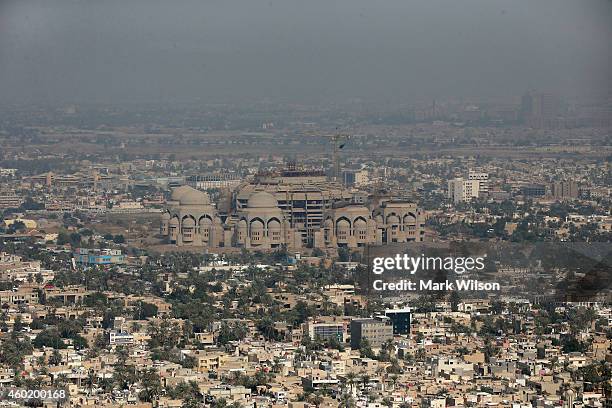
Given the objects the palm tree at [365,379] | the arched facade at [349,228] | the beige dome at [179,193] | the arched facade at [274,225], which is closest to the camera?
the palm tree at [365,379]

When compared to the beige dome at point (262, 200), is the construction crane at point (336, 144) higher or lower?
higher

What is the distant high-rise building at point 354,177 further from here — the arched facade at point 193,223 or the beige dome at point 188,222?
the beige dome at point 188,222

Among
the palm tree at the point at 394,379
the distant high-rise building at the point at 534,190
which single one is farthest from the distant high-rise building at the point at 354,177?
the palm tree at the point at 394,379

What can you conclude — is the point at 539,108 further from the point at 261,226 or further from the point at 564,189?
the point at 261,226

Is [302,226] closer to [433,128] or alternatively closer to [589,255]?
[589,255]

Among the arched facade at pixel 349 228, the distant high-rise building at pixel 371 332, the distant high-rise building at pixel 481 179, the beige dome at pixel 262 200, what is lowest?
the distant high-rise building at pixel 371 332

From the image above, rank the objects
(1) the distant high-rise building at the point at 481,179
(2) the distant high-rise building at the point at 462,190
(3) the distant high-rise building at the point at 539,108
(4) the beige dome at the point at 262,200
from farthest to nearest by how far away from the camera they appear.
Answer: (3) the distant high-rise building at the point at 539,108 < (1) the distant high-rise building at the point at 481,179 < (2) the distant high-rise building at the point at 462,190 < (4) the beige dome at the point at 262,200

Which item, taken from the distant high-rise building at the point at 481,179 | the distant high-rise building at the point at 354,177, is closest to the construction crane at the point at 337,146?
the distant high-rise building at the point at 354,177

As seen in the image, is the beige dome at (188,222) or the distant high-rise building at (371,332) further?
the beige dome at (188,222)
